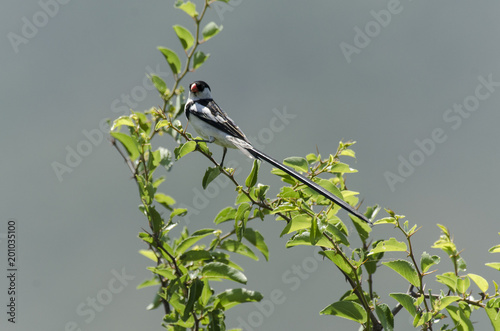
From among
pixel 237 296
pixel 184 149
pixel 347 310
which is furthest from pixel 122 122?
pixel 347 310

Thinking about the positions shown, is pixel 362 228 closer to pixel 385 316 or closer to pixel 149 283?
pixel 385 316

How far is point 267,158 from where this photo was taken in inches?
72.3

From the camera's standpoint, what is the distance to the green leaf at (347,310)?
147 centimetres

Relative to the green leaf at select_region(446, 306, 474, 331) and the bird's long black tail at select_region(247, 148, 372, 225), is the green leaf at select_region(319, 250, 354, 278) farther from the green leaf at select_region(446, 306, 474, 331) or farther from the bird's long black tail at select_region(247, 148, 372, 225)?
the green leaf at select_region(446, 306, 474, 331)

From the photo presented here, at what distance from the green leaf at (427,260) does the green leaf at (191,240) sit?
→ 79 centimetres

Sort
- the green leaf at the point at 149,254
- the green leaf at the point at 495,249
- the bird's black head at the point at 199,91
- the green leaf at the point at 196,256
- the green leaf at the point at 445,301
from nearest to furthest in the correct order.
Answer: the green leaf at the point at 445,301, the green leaf at the point at 495,249, the green leaf at the point at 196,256, the green leaf at the point at 149,254, the bird's black head at the point at 199,91

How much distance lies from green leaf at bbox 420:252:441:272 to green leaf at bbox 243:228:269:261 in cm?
69

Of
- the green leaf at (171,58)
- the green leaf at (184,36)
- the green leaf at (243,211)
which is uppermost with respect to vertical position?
the green leaf at (184,36)

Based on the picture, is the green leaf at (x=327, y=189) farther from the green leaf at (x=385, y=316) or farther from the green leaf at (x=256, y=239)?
the green leaf at (x=256, y=239)

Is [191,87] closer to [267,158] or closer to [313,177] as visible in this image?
[267,158]

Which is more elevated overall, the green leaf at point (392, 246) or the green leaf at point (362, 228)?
the green leaf at point (362, 228)

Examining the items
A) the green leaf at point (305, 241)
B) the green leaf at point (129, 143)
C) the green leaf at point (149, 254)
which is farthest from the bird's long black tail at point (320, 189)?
the green leaf at point (149, 254)

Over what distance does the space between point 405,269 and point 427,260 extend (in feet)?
0.24

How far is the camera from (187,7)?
2199mm
